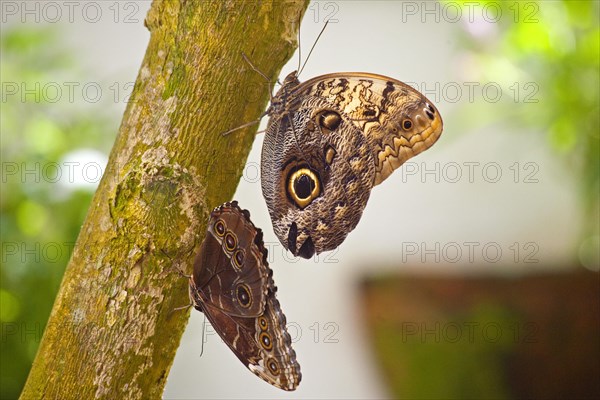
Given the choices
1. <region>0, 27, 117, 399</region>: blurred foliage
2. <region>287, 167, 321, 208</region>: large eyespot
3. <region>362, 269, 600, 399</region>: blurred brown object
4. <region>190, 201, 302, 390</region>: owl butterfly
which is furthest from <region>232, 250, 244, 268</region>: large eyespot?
<region>362, 269, 600, 399</region>: blurred brown object

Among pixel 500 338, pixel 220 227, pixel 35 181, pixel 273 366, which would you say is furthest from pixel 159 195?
pixel 500 338

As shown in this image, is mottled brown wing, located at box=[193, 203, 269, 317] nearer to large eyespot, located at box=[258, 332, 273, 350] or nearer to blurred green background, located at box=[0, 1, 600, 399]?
large eyespot, located at box=[258, 332, 273, 350]

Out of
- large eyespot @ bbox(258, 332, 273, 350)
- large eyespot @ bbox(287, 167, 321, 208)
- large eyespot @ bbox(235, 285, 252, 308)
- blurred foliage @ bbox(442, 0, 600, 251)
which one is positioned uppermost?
blurred foliage @ bbox(442, 0, 600, 251)

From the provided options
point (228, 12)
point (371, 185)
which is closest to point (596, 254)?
point (371, 185)

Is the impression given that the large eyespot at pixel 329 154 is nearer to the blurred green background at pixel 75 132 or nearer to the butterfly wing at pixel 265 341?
the butterfly wing at pixel 265 341

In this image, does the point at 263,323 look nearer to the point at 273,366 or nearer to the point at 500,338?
the point at 273,366

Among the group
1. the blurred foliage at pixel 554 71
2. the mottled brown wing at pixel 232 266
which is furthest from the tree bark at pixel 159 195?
the blurred foliage at pixel 554 71
